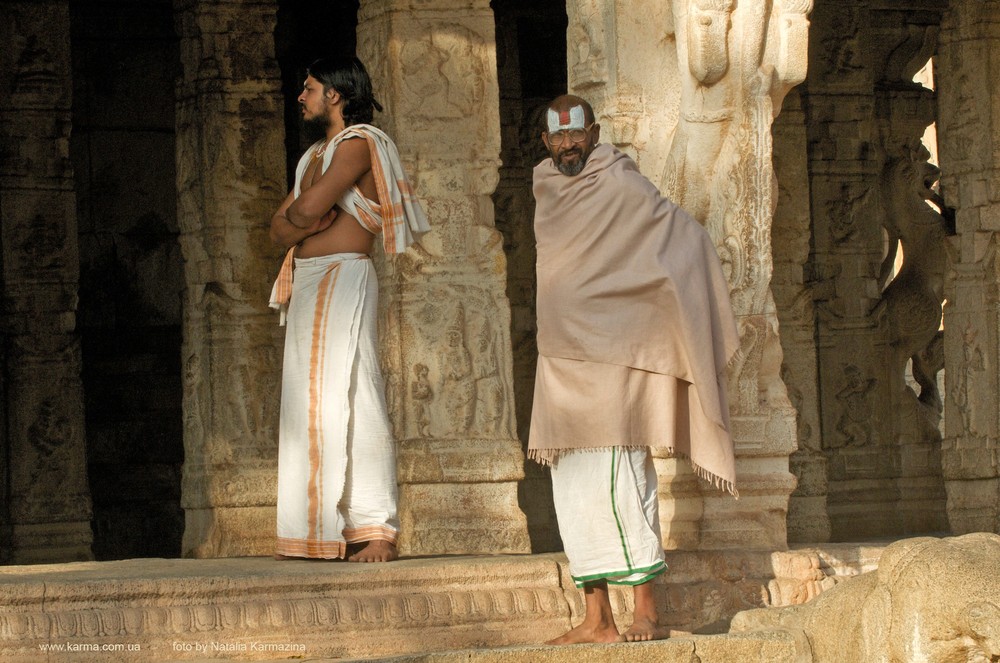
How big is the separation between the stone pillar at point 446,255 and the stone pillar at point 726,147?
6.03 ft

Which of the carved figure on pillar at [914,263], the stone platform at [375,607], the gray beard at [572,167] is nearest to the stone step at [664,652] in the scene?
the stone platform at [375,607]

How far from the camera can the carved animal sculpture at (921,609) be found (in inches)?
227

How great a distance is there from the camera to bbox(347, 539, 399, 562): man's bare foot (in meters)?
7.32

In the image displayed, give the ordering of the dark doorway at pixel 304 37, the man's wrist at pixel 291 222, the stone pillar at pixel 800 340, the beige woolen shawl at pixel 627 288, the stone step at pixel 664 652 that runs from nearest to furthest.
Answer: the stone step at pixel 664 652, the beige woolen shawl at pixel 627 288, the man's wrist at pixel 291 222, the stone pillar at pixel 800 340, the dark doorway at pixel 304 37

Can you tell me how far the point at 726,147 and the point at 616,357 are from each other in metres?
1.74

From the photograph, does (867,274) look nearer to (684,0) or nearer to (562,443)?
(684,0)

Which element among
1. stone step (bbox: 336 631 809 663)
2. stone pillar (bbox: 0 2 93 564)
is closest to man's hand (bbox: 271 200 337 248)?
stone step (bbox: 336 631 809 663)

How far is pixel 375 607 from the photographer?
671 cm

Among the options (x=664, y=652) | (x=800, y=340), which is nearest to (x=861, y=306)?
(x=800, y=340)

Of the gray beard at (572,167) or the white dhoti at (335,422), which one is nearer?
the gray beard at (572,167)

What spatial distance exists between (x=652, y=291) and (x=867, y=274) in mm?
8552

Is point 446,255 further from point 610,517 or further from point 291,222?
point 610,517

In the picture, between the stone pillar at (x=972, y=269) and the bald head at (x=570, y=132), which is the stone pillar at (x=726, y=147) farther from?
the stone pillar at (x=972, y=269)

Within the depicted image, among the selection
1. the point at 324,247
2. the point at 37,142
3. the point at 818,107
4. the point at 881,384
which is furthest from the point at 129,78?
the point at 324,247
